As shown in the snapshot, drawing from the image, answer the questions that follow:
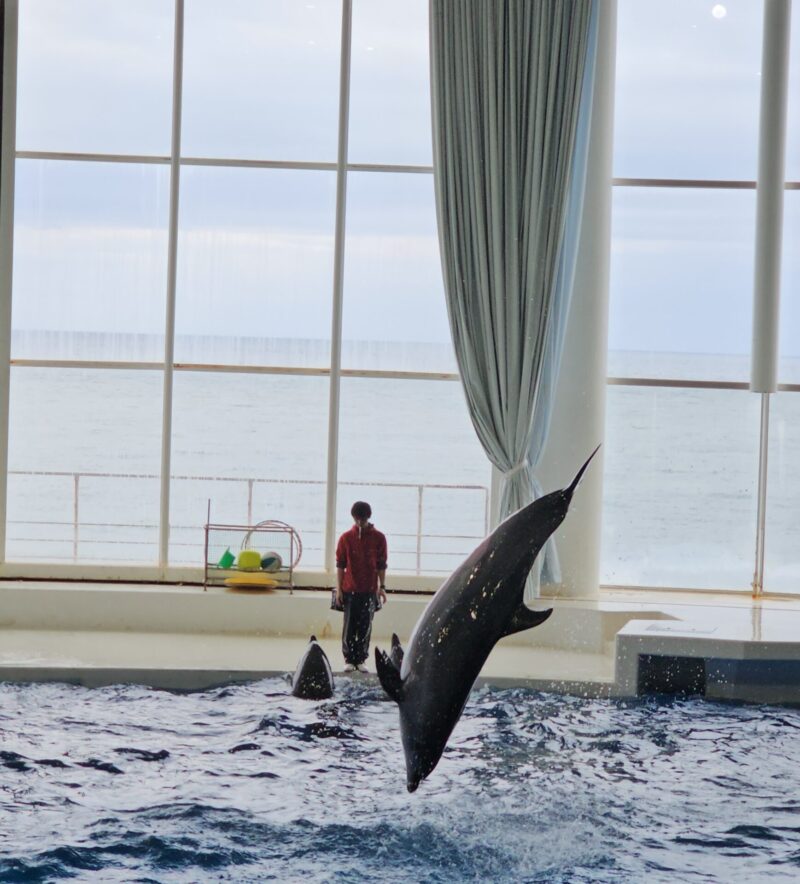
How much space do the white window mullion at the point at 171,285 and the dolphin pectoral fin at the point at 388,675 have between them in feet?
21.8

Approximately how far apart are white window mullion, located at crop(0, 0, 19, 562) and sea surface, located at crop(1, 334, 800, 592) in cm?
85

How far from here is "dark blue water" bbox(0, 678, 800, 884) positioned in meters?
5.16

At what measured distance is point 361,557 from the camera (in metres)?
8.43

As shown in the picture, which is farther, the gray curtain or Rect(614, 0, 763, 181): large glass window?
Rect(614, 0, 763, 181): large glass window

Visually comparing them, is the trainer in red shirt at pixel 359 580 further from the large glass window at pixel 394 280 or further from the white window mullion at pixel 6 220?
the white window mullion at pixel 6 220

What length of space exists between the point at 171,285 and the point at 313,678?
4.27 meters

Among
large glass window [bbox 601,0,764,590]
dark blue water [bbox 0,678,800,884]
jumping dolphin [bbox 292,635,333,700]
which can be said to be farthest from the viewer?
large glass window [bbox 601,0,764,590]

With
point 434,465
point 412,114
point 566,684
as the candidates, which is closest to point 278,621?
point 566,684

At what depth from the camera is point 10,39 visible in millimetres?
10602

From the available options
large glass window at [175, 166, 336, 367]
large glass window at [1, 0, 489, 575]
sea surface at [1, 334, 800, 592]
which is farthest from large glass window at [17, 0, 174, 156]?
sea surface at [1, 334, 800, 592]

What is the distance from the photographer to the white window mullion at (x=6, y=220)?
34.7ft

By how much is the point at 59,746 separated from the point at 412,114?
6.46 metres

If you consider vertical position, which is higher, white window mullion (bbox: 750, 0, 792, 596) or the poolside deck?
white window mullion (bbox: 750, 0, 792, 596)

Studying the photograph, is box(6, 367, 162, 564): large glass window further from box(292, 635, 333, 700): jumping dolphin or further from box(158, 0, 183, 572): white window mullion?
box(292, 635, 333, 700): jumping dolphin
